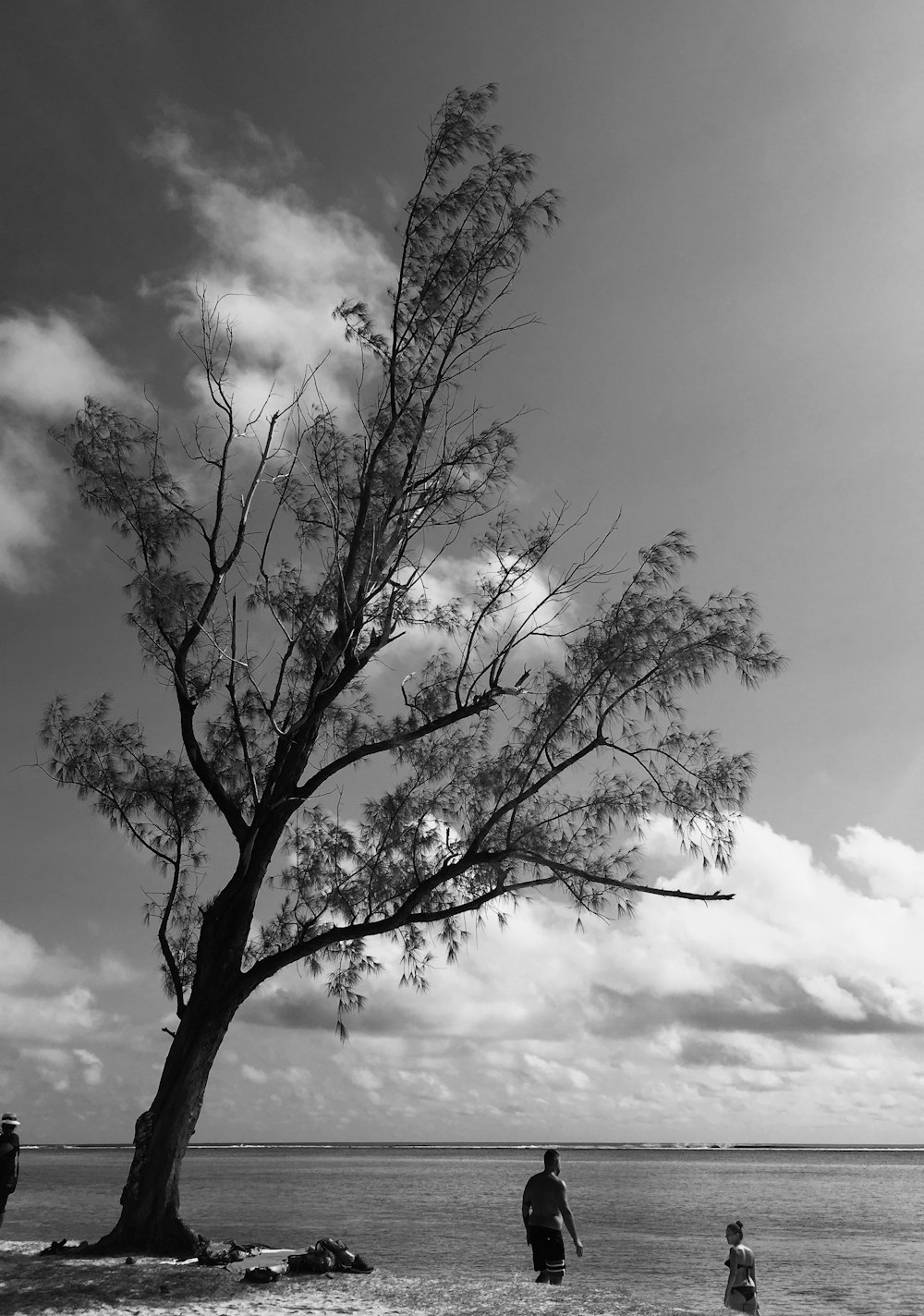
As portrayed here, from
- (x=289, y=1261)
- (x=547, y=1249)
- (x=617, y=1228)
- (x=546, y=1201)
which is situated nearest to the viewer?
(x=546, y=1201)

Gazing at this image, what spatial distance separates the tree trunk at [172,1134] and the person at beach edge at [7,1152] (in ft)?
5.27

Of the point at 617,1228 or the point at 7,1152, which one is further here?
the point at 617,1228

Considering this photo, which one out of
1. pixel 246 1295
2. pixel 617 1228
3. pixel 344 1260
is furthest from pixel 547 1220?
pixel 617 1228

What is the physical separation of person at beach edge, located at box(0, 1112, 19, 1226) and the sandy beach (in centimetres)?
129

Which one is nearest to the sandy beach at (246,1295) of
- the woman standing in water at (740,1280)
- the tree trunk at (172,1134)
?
the tree trunk at (172,1134)

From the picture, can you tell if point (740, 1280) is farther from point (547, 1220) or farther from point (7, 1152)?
point (7, 1152)

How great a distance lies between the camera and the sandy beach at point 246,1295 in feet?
29.2

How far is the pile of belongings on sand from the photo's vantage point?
11547mm

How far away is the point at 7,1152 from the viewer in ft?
41.8

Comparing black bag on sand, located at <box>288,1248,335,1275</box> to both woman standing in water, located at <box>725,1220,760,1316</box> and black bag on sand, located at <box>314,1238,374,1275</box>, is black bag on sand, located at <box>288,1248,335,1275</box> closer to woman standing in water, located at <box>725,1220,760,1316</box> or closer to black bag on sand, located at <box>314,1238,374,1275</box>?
black bag on sand, located at <box>314,1238,374,1275</box>

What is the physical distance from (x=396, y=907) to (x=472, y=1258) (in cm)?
1707

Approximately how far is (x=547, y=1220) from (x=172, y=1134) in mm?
4657

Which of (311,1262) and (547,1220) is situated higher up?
(547,1220)

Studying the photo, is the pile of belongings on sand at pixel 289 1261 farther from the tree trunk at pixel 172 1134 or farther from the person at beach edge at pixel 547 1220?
the person at beach edge at pixel 547 1220
